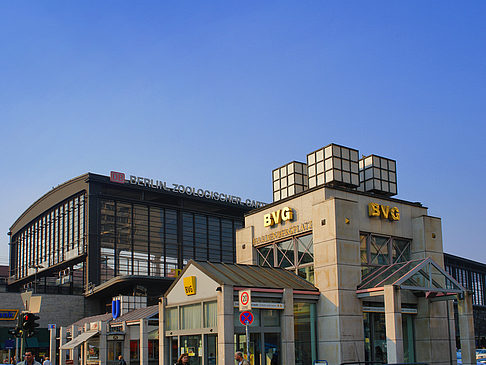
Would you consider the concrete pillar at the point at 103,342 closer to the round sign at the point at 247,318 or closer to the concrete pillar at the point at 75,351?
the concrete pillar at the point at 75,351

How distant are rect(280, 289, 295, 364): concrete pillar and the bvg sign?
20.6ft

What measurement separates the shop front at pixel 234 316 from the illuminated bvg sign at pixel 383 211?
5.54 meters

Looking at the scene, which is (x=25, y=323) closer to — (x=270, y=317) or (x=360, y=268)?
(x=270, y=317)

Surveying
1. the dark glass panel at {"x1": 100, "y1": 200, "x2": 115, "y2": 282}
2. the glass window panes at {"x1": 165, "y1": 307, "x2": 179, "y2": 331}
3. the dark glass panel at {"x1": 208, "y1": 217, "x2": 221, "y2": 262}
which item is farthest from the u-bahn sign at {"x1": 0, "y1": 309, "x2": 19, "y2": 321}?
the glass window panes at {"x1": 165, "y1": 307, "x2": 179, "y2": 331}

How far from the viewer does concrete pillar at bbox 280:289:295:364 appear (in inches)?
1132

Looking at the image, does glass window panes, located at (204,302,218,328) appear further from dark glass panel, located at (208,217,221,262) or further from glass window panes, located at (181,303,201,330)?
dark glass panel, located at (208,217,221,262)

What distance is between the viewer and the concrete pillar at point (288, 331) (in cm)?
2875

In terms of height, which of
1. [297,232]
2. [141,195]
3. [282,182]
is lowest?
[297,232]

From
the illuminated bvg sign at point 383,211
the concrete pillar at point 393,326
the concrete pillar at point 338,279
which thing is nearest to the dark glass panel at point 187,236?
the illuminated bvg sign at point 383,211

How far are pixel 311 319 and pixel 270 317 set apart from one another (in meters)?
3.42

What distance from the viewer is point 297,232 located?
34.2 metres

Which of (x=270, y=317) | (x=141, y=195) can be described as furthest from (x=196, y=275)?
(x=141, y=195)

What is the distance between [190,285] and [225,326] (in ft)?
13.9

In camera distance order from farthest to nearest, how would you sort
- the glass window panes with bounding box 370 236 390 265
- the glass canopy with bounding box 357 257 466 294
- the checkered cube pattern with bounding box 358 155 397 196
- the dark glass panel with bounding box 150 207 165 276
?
the dark glass panel with bounding box 150 207 165 276 → the checkered cube pattern with bounding box 358 155 397 196 → the glass window panes with bounding box 370 236 390 265 → the glass canopy with bounding box 357 257 466 294
